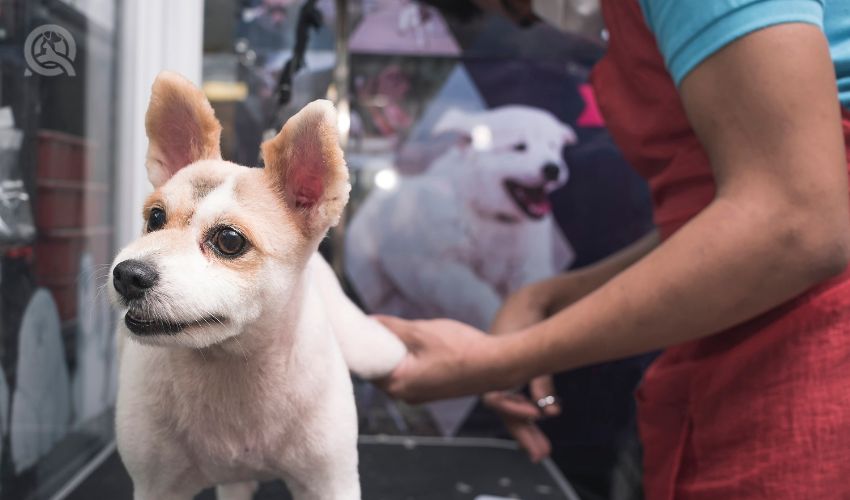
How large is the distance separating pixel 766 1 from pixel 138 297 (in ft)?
1.58

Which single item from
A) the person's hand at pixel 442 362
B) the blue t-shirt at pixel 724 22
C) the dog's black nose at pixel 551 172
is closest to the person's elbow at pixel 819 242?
the blue t-shirt at pixel 724 22

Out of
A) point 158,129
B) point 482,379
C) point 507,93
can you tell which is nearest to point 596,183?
point 507,93

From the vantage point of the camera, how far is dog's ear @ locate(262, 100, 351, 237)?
1.14 ft

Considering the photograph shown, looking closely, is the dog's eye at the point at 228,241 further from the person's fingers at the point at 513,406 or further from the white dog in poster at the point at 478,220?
the white dog in poster at the point at 478,220

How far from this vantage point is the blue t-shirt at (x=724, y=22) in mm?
487

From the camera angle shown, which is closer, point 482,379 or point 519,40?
point 482,379

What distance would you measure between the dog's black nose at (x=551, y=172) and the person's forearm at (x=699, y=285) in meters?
0.80

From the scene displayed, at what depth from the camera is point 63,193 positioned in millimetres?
708

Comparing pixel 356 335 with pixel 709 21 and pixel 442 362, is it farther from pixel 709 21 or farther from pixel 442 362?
pixel 709 21

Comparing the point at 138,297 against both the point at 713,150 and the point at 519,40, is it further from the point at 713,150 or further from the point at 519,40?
the point at 519,40

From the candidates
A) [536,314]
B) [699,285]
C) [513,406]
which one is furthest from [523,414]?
[699,285]

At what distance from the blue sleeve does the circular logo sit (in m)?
0.45

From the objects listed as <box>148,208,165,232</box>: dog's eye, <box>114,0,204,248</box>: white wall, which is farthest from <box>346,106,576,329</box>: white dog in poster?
<box>148,208,165,232</box>: dog's eye

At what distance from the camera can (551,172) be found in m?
1.38
